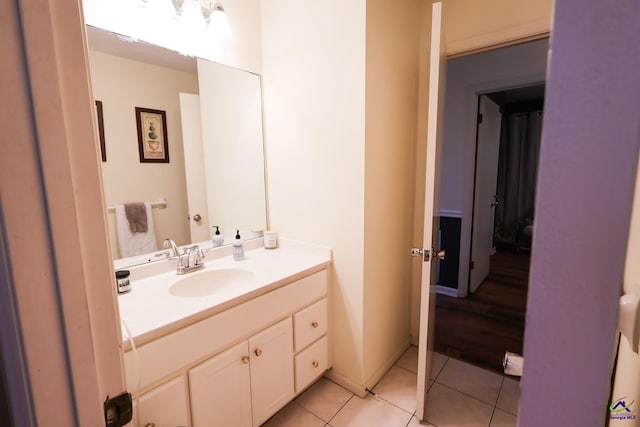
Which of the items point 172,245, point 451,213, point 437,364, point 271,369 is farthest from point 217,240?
point 451,213

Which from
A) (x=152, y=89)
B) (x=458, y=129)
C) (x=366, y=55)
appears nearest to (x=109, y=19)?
(x=152, y=89)

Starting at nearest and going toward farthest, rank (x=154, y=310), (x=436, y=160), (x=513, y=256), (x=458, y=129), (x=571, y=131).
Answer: (x=571, y=131) → (x=154, y=310) → (x=436, y=160) → (x=458, y=129) → (x=513, y=256)

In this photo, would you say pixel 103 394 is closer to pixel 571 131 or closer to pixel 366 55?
pixel 571 131

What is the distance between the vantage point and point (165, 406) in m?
1.02

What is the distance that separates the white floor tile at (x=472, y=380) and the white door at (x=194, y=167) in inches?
68.6

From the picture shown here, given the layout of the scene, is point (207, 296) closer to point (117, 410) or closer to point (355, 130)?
point (117, 410)

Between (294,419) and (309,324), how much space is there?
0.49 m

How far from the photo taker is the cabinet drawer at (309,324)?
153 centimetres

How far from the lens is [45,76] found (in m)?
0.38

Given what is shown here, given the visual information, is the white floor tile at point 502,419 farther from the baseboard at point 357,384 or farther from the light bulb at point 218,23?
the light bulb at point 218,23

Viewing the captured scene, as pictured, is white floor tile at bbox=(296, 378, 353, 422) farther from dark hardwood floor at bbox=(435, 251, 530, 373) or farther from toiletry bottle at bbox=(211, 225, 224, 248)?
toiletry bottle at bbox=(211, 225, 224, 248)

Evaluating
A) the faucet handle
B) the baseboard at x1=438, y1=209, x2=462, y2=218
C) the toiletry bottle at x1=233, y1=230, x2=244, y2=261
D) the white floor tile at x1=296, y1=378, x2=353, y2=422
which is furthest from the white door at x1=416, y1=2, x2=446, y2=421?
the baseboard at x1=438, y1=209, x2=462, y2=218

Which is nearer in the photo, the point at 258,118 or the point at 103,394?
the point at 103,394

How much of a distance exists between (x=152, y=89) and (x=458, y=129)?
8.24 feet
